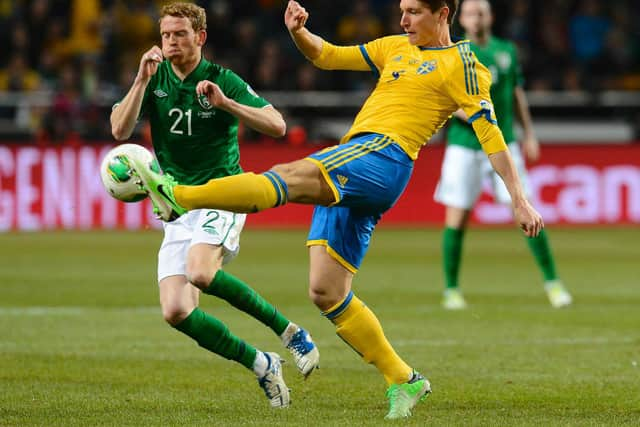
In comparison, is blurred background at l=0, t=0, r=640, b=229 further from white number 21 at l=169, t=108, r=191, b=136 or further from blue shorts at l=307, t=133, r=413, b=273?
blue shorts at l=307, t=133, r=413, b=273

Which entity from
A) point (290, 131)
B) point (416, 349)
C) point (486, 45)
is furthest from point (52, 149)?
point (416, 349)

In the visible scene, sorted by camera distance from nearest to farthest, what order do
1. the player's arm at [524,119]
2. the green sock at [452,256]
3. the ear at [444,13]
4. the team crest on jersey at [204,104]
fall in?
1. the ear at [444,13]
2. the team crest on jersey at [204,104]
3. the green sock at [452,256]
4. the player's arm at [524,119]

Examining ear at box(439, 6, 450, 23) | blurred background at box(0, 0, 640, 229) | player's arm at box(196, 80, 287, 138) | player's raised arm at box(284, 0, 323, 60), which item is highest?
ear at box(439, 6, 450, 23)

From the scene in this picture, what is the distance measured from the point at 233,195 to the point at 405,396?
1.35 m

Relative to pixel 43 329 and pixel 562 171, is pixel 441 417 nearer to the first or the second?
pixel 43 329

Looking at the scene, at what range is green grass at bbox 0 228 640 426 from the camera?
6.08 m

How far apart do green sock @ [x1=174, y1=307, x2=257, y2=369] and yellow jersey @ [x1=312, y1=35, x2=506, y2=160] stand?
46.4 inches

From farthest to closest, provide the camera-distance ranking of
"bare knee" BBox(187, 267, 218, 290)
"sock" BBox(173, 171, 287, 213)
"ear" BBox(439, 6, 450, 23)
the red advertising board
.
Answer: the red advertising board → "bare knee" BBox(187, 267, 218, 290) → "ear" BBox(439, 6, 450, 23) → "sock" BBox(173, 171, 287, 213)

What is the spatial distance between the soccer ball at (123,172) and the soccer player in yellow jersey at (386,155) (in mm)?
423

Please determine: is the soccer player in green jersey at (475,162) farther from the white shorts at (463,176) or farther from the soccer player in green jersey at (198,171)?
the soccer player in green jersey at (198,171)

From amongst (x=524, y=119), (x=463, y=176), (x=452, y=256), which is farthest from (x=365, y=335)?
(x=524, y=119)

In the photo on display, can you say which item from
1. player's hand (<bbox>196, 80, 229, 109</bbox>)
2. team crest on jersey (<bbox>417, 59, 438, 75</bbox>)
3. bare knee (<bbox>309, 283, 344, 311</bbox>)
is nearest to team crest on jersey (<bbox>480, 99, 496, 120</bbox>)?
team crest on jersey (<bbox>417, 59, 438, 75</bbox>)

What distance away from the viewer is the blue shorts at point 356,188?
5.68 m

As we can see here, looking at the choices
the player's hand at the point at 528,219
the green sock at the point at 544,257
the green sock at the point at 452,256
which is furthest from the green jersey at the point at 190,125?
the green sock at the point at 544,257
